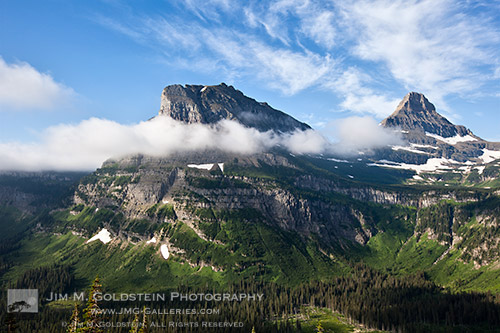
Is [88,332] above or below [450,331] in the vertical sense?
above

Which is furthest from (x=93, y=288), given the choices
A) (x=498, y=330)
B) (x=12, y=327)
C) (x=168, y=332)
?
(x=498, y=330)

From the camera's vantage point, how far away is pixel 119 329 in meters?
188

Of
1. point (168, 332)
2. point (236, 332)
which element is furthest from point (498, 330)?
point (168, 332)

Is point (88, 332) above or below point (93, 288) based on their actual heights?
below

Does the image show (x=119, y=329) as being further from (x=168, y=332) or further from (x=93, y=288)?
(x=93, y=288)

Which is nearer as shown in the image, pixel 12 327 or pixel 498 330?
pixel 12 327

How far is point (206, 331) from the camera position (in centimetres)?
19675

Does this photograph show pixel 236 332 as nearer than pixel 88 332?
No

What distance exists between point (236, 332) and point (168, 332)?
4238cm

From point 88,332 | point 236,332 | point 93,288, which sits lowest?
point 236,332

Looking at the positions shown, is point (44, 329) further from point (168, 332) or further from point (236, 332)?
Answer: point (236, 332)

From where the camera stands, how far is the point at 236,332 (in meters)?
200

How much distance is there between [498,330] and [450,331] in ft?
100

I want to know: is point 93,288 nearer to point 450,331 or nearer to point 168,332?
point 168,332
